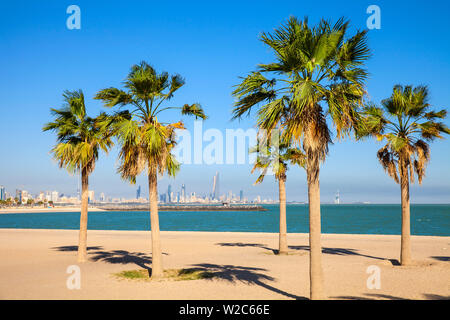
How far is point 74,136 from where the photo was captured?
59.5 feet

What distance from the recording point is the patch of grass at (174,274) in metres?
14.5

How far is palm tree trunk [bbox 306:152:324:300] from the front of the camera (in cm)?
966

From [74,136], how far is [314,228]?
41.4 ft

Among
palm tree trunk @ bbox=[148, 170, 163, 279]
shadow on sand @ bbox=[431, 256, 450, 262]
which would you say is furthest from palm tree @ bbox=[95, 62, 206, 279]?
shadow on sand @ bbox=[431, 256, 450, 262]

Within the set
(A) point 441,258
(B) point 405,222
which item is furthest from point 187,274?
(A) point 441,258

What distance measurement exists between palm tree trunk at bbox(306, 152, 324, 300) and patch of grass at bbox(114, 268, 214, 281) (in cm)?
579

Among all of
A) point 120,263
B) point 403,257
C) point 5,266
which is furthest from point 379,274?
point 5,266

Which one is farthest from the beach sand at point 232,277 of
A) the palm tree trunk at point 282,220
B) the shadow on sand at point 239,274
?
the palm tree trunk at point 282,220

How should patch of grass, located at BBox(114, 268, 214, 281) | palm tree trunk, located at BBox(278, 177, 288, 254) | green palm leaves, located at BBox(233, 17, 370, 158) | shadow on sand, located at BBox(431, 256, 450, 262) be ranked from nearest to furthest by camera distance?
green palm leaves, located at BBox(233, 17, 370, 158) < patch of grass, located at BBox(114, 268, 214, 281) < shadow on sand, located at BBox(431, 256, 450, 262) < palm tree trunk, located at BBox(278, 177, 288, 254)

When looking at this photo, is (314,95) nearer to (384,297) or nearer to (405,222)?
(384,297)

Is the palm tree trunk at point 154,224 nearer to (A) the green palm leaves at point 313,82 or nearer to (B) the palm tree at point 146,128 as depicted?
(B) the palm tree at point 146,128

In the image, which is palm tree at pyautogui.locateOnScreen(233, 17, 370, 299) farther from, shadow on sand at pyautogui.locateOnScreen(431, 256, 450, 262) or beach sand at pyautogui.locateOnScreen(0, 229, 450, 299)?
shadow on sand at pyautogui.locateOnScreen(431, 256, 450, 262)

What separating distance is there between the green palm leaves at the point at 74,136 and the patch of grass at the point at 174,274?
5226mm

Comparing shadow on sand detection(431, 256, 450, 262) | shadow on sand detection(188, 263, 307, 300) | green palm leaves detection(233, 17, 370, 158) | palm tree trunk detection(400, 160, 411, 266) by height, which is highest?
green palm leaves detection(233, 17, 370, 158)
